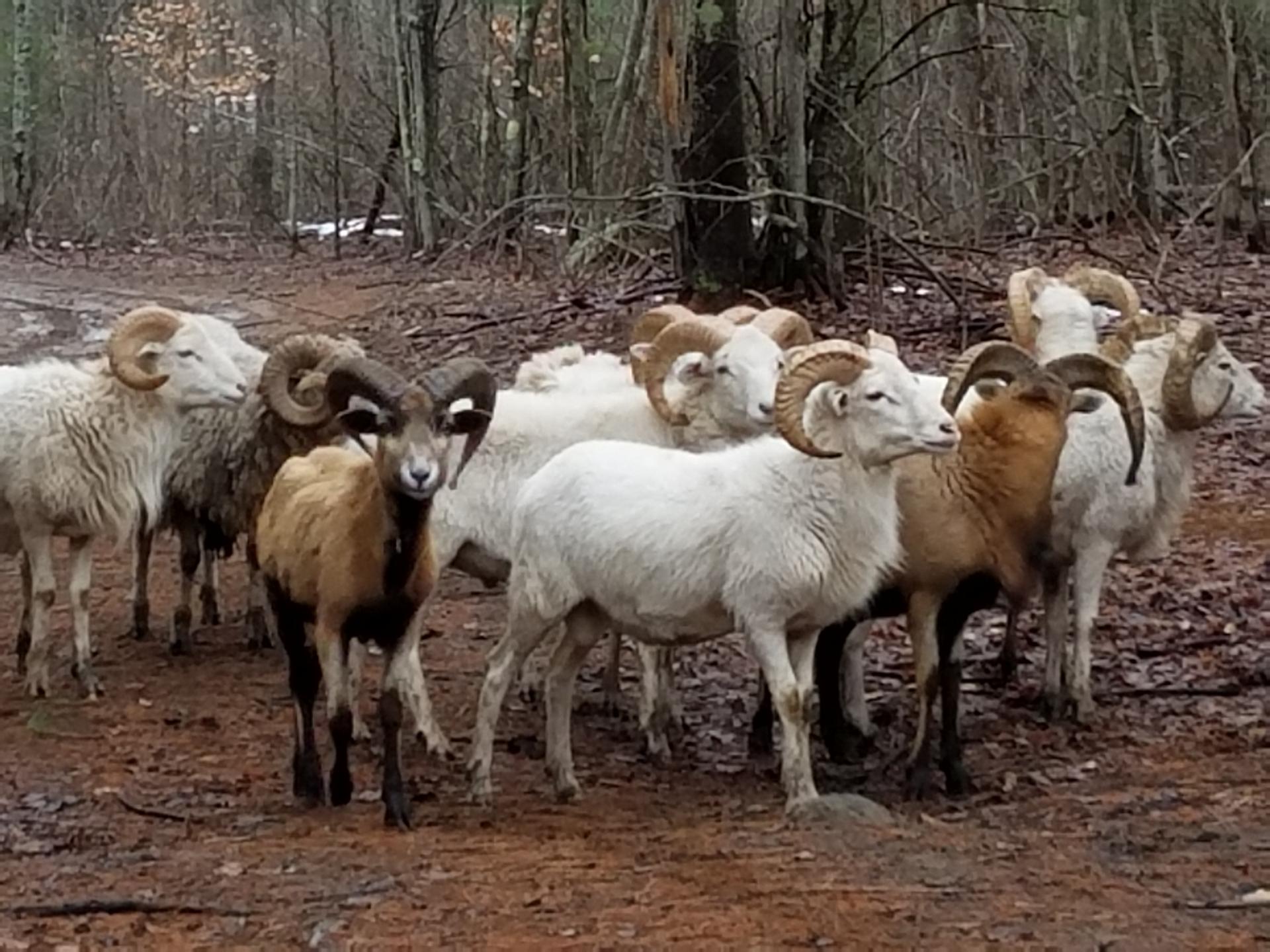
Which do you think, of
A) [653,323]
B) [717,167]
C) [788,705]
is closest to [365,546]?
[788,705]

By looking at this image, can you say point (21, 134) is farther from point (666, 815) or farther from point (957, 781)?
point (957, 781)

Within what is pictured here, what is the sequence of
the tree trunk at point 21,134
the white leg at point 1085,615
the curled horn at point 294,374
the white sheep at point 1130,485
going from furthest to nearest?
the tree trunk at point 21,134
the white sheep at point 1130,485
the white leg at point 1085,615
the curled horn at point 294,374

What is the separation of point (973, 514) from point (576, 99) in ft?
62.6

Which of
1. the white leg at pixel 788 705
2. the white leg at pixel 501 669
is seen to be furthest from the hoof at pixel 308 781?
the white leg at pixel 788 705

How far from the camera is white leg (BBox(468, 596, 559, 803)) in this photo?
9.10 meters

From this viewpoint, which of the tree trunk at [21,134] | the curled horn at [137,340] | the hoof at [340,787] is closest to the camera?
the hoof at [340,787]

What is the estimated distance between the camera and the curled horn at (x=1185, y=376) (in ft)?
35.8

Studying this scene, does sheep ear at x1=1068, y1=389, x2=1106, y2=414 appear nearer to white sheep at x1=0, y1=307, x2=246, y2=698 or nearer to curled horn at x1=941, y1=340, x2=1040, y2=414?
curled horn at x1=941, y1=340, x2=1040, y2=414

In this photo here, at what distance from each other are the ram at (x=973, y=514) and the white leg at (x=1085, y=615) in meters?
0.68

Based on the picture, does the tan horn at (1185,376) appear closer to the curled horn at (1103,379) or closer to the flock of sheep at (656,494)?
the flock of sheep at (656,494)

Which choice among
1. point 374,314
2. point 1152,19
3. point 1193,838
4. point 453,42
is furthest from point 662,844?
point 453,42

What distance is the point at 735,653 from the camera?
12.4 m

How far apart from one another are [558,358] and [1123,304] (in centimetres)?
365

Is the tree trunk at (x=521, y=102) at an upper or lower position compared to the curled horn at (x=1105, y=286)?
upper
